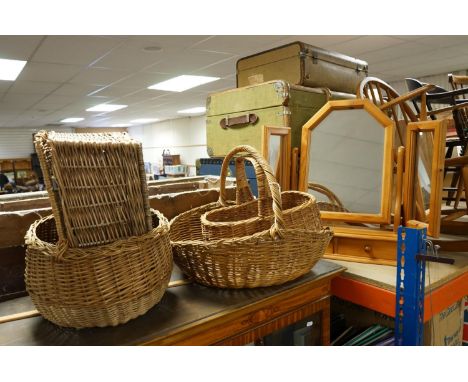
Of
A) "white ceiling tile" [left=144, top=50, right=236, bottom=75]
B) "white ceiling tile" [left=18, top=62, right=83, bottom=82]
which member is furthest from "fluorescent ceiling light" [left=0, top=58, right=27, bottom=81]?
"white ceiling tile" [left=144, top=50, right=236, bottom=75]

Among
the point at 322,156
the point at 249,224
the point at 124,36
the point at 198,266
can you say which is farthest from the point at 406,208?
the point at 124,36

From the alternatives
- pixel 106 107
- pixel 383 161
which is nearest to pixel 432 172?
pixel 383 161

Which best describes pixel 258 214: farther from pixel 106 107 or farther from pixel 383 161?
pixel 106 107

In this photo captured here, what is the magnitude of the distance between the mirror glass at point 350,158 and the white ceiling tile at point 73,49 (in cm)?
272

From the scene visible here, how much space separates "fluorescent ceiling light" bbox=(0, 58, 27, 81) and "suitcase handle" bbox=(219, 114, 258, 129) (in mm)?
3344

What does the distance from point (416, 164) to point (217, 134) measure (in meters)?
1.07

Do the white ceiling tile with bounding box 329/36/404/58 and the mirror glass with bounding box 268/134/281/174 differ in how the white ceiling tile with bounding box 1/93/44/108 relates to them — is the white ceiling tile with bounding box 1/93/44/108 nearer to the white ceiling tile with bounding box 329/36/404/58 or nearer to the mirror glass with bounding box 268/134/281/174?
the white ceiling tile with bounding box 329/36/404/58

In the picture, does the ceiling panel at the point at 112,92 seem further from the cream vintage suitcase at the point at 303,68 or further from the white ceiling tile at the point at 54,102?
the cream vintage suitcase at the point at 303,68

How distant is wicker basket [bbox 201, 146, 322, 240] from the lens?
1010 millimetres

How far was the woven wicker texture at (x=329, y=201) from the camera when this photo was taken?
4.96 ft

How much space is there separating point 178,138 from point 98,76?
274 inches

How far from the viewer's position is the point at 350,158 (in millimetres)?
1504

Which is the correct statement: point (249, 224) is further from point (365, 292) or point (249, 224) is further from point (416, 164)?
point (416, 164)

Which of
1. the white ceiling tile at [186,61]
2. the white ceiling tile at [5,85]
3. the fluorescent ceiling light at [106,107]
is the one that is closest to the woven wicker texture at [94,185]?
the white ceiling tile at [186,61]
